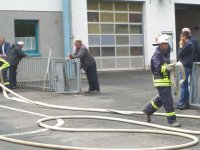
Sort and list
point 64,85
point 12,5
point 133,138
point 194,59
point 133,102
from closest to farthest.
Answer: point 133,138 < point 194,59 < point 133,102 < point 64,85 < point 12,5

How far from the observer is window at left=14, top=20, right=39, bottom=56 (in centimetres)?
2173

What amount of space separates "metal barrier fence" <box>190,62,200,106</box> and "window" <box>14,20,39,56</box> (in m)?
11.2

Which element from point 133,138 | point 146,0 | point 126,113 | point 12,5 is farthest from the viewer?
point 146,0

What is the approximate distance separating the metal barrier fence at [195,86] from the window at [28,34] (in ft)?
36.7

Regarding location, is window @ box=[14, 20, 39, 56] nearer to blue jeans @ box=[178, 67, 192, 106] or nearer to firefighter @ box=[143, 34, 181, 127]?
blue jeans @ box=[178, 67, 192, 106]

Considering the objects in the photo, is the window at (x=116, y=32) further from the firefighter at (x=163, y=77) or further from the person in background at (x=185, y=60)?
the firefighter at (x=163, y=77)

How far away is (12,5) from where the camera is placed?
68.9ft

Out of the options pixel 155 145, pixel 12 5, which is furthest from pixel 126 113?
pixel 12 5

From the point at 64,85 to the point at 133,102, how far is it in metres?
3.40

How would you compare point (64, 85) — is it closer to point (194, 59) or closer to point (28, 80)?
point (28, 80)

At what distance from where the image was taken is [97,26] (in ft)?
79.9

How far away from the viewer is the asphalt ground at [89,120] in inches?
325

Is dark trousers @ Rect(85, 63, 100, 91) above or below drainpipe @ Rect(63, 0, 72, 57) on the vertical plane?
below

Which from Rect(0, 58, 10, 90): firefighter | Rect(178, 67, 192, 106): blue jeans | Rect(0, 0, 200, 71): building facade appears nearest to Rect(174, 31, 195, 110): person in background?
Rect(178, 67, 192, 106): blue jeans
